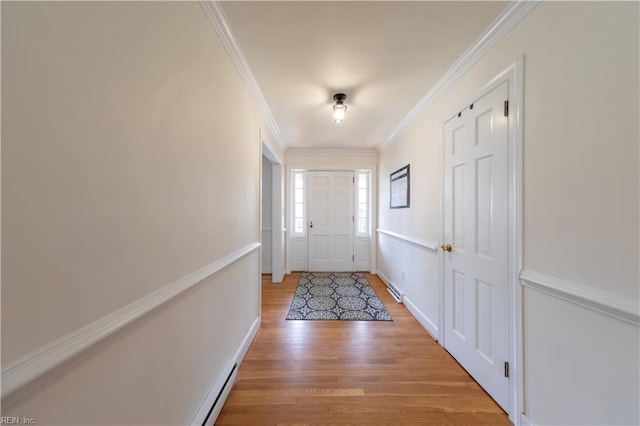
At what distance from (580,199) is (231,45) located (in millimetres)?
2049

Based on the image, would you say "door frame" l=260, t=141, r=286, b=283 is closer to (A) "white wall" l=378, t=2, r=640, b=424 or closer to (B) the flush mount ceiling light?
(B) the flush mount ceiling light

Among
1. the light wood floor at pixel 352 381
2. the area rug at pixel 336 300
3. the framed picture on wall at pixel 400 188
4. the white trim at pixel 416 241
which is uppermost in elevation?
the framed picture on wall at pixel 400 188

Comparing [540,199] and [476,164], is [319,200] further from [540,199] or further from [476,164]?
[540,199]

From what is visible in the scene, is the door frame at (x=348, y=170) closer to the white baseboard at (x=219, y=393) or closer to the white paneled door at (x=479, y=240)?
the white paneled door at (x=479, y=240)

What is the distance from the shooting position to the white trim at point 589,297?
90 centimetres

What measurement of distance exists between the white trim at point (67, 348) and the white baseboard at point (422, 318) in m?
2.27

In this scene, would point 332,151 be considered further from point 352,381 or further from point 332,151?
point 352,381

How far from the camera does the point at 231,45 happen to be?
1611mm

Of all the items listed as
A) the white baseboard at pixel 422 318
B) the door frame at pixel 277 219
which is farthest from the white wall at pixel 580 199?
the door frame at pixel 277 219

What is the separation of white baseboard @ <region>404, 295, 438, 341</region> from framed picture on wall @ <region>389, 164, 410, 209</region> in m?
1.17

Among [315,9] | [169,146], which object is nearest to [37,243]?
[169,146]

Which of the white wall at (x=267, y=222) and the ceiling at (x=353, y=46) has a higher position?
the ceiling at (x=353, y=46)

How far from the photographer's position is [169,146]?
3.33 feet

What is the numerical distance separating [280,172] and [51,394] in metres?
3.71
